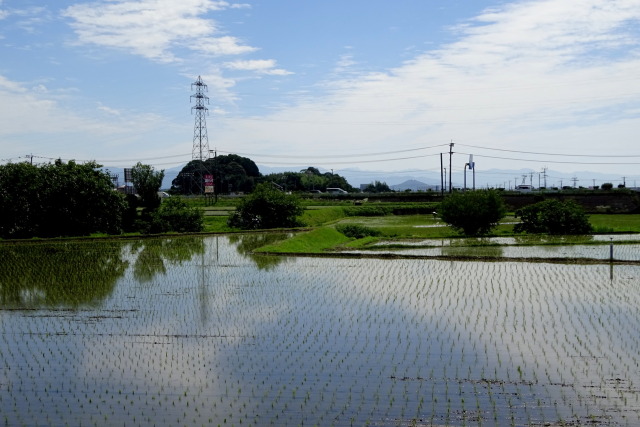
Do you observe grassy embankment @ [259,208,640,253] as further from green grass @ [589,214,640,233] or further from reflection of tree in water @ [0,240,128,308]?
reflection of tree in water @ [0,240,128,308]

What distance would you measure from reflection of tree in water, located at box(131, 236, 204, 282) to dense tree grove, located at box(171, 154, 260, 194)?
56.5 meters

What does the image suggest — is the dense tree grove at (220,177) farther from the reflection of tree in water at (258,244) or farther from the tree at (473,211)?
the tree at (473,211)

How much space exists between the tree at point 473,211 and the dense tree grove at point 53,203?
15.2m

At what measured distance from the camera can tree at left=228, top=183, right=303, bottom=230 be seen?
34.1 meters

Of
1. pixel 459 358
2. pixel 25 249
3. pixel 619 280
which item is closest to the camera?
pixel 459 358

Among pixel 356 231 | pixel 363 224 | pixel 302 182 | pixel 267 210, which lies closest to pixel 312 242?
pixel 356 231

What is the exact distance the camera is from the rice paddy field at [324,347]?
7.48 metres

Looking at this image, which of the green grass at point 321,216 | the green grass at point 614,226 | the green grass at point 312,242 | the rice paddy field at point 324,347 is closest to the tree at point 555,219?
the green grass at point 614,226

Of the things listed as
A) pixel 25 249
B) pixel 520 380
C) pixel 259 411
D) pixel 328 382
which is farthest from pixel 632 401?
pixel 25 249

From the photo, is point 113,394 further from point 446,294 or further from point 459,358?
point 446,294

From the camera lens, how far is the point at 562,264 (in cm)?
1884

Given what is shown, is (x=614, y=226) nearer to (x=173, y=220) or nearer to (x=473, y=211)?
(x=473, y=211)

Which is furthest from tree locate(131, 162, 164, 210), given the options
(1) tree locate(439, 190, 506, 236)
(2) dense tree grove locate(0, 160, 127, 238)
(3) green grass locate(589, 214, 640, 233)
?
(3) green grass locate(589, 214, 640, 233)

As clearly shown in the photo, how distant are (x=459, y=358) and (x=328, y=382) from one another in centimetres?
205
